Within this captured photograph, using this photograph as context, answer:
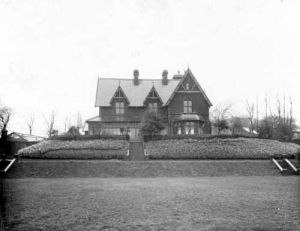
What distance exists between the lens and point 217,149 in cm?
3428

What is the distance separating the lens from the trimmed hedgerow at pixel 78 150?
32.1 metres

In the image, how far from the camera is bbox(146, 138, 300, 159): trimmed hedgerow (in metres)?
32.5

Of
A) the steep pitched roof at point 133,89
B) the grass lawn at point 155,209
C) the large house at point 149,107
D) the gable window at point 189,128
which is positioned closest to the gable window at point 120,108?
the large house at point 149,107

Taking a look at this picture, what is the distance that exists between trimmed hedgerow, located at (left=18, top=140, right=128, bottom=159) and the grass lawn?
625 inches

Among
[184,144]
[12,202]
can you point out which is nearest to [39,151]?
[184,144]

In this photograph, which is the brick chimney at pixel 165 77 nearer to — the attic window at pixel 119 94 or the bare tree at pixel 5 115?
the attic window at pixel 119 94

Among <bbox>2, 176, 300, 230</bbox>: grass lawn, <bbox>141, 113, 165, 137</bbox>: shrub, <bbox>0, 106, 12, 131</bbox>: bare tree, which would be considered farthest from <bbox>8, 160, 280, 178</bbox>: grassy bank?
<bbox>0, 106, 12, 131</bbox>: bare tree

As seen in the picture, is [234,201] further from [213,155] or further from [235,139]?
[235,139]

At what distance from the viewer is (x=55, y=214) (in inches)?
418

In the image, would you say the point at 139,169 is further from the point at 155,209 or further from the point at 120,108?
the point at 120,108

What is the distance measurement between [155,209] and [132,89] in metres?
39.1

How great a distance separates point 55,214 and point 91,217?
56.6 inches

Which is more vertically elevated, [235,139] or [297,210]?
[235,139]

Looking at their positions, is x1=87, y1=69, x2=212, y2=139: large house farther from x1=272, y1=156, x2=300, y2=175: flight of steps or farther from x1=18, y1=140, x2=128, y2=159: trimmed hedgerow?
x1=272, y1=156, x2=300, y2=175: flight of steps
